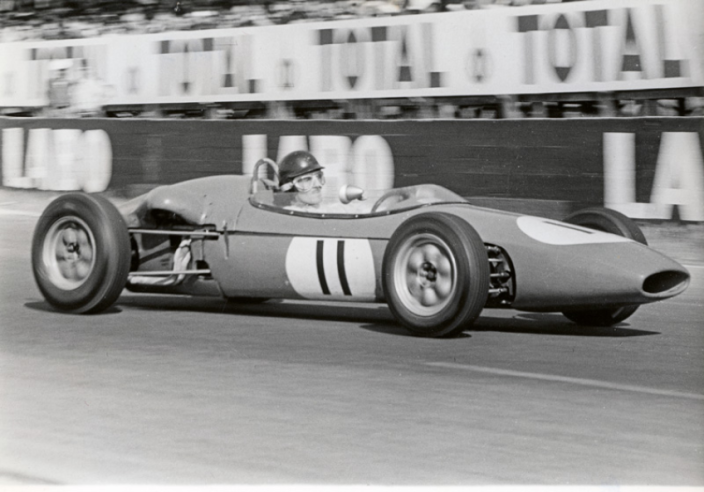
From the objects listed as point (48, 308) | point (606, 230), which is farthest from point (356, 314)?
point (48, 308)

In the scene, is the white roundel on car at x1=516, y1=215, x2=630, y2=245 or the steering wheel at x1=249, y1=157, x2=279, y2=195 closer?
the white roundel on car at x1=516, y1=215, x2=630, y2=245

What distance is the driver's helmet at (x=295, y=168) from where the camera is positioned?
6945 mm

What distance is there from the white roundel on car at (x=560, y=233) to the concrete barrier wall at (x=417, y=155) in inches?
122

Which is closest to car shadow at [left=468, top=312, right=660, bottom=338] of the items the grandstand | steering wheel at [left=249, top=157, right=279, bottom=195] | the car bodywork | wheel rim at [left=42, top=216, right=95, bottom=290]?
the car bodywork

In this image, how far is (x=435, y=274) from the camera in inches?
231

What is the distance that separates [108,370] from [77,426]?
37.9 inches

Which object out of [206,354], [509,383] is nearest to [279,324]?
[206,354]

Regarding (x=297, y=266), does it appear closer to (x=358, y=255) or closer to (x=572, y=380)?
(x=358, y=255)

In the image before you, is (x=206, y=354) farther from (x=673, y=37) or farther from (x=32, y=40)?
(x=32, y=40)

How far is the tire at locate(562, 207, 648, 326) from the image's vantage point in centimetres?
630

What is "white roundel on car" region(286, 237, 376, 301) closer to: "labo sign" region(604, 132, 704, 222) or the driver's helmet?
the driver's helmet

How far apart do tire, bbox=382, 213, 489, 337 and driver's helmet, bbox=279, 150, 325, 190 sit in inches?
46.1

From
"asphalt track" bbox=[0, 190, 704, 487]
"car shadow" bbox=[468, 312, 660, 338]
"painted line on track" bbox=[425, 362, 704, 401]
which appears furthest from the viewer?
"car shadow" bbox=[468, 312, 660, 338]

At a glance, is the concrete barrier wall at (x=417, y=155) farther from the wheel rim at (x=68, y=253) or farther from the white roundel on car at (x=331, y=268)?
the wheel rim at (x=68, y=253)
